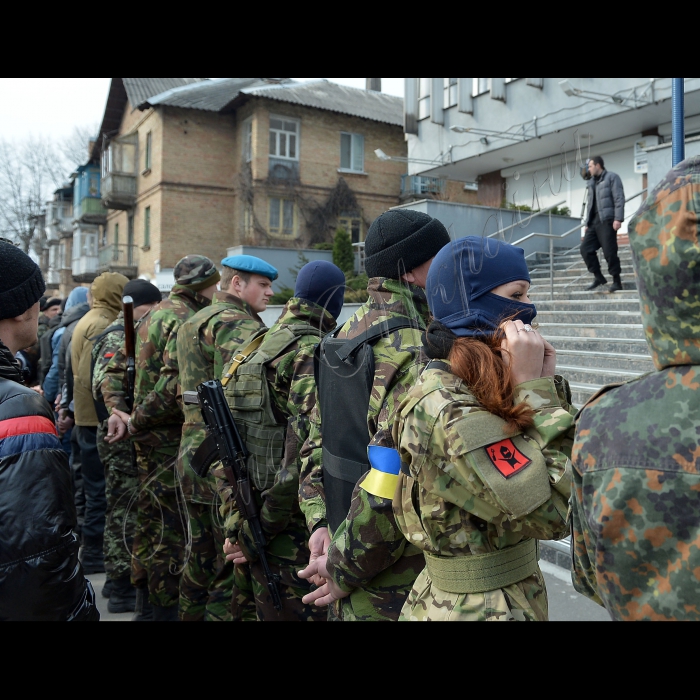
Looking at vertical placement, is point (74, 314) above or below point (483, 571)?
above

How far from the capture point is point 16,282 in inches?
77.5

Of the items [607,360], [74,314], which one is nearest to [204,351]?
[74,314]

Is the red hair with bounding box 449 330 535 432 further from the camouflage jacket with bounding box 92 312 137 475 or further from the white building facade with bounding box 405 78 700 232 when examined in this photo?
the white building facade with bounding box 405 78 700 232

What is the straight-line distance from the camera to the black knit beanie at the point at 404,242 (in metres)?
2.19

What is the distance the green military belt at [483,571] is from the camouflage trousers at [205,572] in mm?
2234

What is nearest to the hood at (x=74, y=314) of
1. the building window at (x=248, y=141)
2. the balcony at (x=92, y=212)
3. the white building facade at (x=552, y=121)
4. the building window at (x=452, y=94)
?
the white building facade at (x=552, y=121)

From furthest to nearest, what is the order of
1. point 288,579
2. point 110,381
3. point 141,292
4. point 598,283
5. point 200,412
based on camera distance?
point 598,283, point 141,292, point 110,381, point 200,412, point 288,579

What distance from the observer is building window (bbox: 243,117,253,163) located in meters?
24.9

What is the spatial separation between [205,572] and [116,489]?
5.08 ft

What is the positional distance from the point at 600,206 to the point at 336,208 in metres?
19.1

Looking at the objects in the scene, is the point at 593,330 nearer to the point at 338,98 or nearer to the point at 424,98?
the point at 424,98

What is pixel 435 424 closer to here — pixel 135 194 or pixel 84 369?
pixel 84 369

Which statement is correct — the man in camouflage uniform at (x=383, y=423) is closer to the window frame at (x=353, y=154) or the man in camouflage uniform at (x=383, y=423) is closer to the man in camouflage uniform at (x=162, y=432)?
the man in camouflage uniform at (x=162, y=432)
